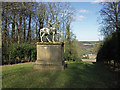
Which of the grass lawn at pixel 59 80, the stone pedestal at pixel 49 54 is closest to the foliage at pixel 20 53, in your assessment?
the stone pedestal at pixel 49 54

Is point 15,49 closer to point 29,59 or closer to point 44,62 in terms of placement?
point 29,59

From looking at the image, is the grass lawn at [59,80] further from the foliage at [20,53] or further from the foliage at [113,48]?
the foliage at [20,53]

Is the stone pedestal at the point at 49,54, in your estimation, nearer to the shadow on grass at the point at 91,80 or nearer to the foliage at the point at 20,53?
the shadow on grass at the point at 91,80

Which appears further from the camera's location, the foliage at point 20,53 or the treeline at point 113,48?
the foliage at point 20,53

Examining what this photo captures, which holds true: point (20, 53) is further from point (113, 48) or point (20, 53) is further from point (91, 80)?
point (113, 48)

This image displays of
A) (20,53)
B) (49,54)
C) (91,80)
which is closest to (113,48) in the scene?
(91,80)

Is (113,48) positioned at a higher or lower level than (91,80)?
higher

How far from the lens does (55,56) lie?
33.2 feet

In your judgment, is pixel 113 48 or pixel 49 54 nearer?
pixel 113 48

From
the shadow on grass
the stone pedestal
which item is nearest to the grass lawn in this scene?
the shadow on grass

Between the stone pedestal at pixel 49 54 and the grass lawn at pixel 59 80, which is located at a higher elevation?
the stone pedestal at pixel 49 54

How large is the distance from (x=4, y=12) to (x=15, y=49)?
5.54 metres

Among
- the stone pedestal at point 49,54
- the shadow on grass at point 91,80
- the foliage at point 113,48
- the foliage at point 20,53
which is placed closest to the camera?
the shadow on grass at point 91,80

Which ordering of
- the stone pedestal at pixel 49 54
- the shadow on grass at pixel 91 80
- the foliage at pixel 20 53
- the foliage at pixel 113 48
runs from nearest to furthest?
the shadow on grass at pixel 91 80, the foliage at pixel 113 48, the stone pedestal at pixel 49 54, the foliage at pixel 20 53
